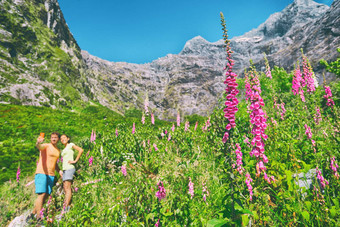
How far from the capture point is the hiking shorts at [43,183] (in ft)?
15.7

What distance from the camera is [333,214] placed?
197cm

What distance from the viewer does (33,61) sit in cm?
4234

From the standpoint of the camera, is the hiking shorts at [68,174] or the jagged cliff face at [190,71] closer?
the hiking shorts at [68,174]

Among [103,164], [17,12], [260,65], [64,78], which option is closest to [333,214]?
[103,164]

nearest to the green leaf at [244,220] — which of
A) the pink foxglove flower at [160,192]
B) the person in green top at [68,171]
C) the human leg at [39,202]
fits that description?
the pink foxglove flower at [160,192]

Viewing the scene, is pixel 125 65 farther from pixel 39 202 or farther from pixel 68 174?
pixel 39 202

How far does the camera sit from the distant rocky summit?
124 feet

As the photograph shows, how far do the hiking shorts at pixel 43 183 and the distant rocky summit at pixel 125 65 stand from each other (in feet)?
15.2

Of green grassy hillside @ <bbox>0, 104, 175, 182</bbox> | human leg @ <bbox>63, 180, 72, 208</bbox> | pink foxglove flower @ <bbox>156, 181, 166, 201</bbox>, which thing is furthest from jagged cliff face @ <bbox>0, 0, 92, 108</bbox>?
pink foxglove flower @ <bbox>156, 181, 166, 201</bbox>

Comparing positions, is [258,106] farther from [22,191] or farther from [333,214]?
[22,191]

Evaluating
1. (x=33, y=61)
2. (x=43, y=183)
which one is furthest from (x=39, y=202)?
(x=33, y=61)

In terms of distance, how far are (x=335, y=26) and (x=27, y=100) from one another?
97941 mm

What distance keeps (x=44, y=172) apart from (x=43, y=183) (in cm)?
30

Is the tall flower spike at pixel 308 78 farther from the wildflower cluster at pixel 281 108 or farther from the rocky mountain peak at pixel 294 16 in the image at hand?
the rocky mountain peak at pixel 294 16
